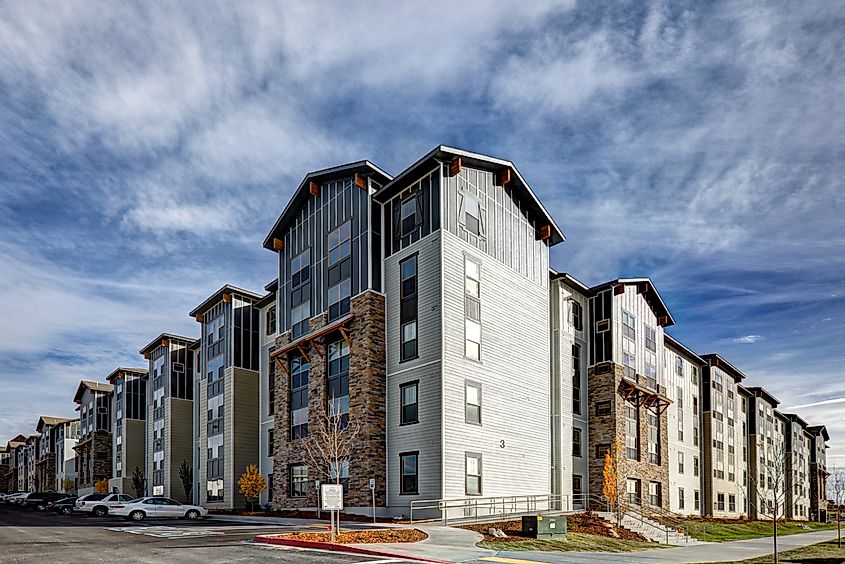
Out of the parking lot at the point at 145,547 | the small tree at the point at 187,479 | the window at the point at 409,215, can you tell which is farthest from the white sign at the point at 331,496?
the small tree at the point at 187,479

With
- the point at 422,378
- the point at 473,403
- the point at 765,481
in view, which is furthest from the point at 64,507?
the point at 765,481

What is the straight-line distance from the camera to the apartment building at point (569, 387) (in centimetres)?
4206

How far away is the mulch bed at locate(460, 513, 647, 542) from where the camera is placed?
2641cm

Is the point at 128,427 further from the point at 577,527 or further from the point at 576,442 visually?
the point at 577,527

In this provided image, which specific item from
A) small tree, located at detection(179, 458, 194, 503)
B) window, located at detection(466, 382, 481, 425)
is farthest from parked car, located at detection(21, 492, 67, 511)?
window, located at detection(466, 382, 481, 425)

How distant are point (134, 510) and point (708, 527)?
35189 mm

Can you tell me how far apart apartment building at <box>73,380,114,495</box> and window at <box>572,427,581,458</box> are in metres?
60.6

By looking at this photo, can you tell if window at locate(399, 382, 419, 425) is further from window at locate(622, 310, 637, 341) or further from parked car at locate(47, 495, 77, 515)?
parked car at locate(47, 495, 77, 515)

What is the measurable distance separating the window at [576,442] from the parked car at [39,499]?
4617 cm

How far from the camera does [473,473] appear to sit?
33.6m

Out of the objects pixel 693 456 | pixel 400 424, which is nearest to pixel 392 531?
pixel 400 424

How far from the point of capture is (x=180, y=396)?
219 feet

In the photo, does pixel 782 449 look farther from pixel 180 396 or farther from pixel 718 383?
pixel 180 396

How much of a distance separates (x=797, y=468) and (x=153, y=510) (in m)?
86.2
